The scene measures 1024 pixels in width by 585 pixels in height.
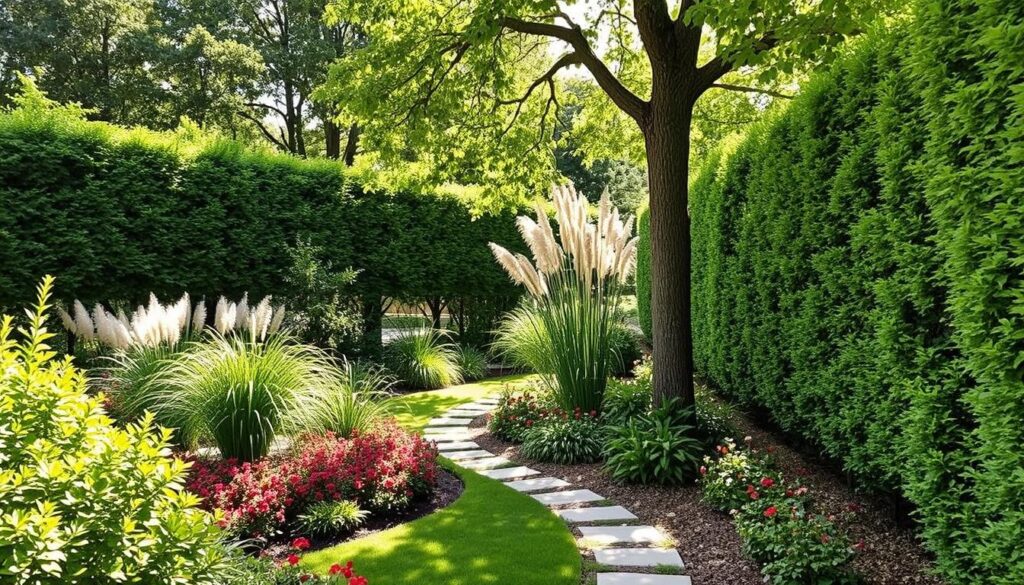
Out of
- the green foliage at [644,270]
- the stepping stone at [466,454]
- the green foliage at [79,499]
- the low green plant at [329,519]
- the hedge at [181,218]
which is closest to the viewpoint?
the green foliage at [79,499]

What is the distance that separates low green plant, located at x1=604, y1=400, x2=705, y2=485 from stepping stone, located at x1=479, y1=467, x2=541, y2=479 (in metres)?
0.76

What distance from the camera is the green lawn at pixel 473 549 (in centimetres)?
359

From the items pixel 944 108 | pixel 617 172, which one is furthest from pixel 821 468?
pixel 617 172

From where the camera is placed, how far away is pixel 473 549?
3986mm

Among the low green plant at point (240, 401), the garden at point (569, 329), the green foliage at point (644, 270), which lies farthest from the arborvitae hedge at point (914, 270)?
the green foliage at point (644, 270)

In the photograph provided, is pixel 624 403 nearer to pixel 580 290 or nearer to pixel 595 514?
pixel 580 290

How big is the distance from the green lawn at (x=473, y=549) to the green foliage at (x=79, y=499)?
184cm

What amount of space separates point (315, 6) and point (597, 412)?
17.5 meters

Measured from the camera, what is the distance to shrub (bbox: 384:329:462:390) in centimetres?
1051

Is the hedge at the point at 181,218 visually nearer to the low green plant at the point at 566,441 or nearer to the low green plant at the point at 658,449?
the low green plant at the point at 566,441

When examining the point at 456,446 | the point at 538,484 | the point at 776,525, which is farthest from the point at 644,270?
the point at 776,525

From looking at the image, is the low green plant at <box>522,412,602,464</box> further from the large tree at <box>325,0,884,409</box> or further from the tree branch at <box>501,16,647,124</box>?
the tree branch at <box>501,16,647,124</box>

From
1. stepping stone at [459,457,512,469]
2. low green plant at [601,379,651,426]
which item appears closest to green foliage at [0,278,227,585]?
stepping stone at [459,457,512,469]

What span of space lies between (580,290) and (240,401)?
3593 millimetres
